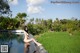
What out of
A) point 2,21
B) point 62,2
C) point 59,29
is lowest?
point 59,29

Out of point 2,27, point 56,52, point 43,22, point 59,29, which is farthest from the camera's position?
point 43,22

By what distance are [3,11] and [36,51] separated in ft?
38.0

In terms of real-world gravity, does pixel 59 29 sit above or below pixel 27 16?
below

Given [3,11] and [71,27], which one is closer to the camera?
[3,11]

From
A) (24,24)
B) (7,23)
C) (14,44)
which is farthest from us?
(24,24)

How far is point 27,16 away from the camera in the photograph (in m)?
20.8

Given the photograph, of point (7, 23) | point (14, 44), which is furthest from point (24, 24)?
point (14, 44)

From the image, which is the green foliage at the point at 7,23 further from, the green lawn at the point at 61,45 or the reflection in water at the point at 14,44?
the green lawn at the point at 61,45

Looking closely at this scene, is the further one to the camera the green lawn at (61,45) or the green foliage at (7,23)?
the green foliage at (7,23)

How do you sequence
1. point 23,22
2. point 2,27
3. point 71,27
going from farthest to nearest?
point 23,22
point 71,27
point 2,27

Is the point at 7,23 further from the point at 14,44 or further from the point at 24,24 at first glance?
the point at 14,44

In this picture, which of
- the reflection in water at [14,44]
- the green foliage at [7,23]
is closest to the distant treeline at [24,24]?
the green foliage at [7,23]

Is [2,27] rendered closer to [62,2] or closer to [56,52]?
[62,2]

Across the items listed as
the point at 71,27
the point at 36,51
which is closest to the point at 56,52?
the point at 36,51
